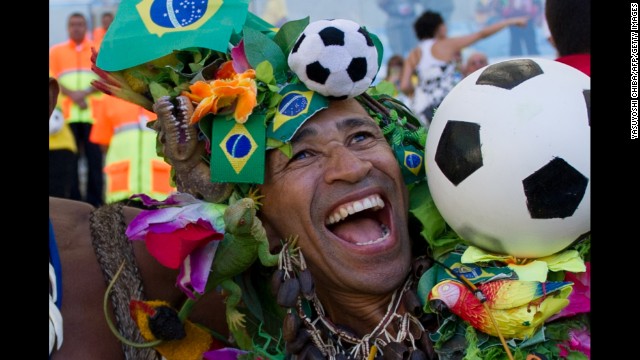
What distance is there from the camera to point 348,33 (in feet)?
11.2

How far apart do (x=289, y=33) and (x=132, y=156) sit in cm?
381

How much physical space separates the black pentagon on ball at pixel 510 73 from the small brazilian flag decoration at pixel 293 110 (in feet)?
1.94

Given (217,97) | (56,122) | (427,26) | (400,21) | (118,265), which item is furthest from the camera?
(400,21)

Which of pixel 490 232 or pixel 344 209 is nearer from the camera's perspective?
pixel 490 232

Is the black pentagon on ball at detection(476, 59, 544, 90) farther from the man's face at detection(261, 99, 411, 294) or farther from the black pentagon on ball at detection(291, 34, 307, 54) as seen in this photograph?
the black pentagon on ball at detection(291, 34, 307, 54)

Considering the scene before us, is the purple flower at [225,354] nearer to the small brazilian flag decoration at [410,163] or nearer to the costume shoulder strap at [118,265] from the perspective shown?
the costume shoulder strap at [118,265]

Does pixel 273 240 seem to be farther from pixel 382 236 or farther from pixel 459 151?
pixel 459 151

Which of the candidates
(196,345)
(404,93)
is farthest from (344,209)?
(404,93)

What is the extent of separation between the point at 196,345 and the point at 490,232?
131cm

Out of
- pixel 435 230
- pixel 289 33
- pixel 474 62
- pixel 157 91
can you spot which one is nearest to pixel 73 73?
pixel 474 62

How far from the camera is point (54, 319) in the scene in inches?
135

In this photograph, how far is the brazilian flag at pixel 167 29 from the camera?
3609 mm
